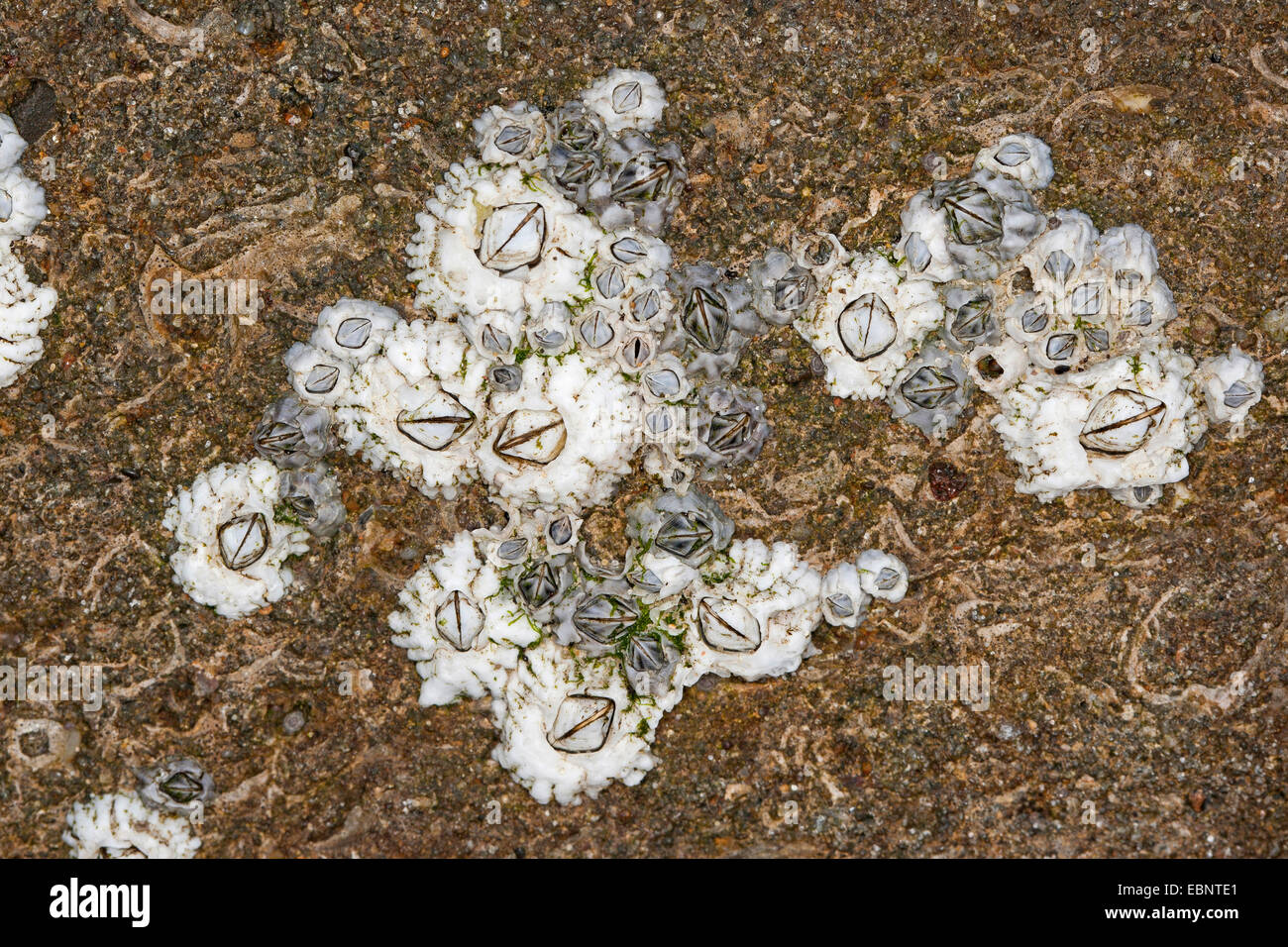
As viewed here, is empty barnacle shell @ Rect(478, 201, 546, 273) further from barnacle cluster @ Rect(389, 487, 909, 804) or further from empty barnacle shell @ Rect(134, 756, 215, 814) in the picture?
empty barnacle shell @ Rect(134, 756, 215, 814)

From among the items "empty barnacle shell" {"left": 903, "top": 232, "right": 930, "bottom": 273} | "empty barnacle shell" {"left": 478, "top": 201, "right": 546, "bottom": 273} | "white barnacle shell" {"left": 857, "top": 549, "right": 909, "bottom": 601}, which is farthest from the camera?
"white barnacle shell" {"left": 857, "top": 549, "right": 909, "bottom": 601}

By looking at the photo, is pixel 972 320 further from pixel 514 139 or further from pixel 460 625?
pixel 460 625

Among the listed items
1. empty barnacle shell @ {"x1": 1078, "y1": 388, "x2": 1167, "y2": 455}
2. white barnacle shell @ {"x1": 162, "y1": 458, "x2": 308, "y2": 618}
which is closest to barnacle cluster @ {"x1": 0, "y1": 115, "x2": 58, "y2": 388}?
white barnacle shell @ {"x1": 162, "y1": 458, "x2": 308, "y2": 618}

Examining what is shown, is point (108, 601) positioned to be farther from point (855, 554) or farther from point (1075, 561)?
point (1075, 561)

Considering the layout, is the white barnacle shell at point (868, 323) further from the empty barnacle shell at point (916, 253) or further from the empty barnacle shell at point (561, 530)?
the empty barnacle shell at point (561, 530)

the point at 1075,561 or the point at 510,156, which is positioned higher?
the point at 510,156

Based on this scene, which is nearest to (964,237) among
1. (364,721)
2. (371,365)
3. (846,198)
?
(846,198)
